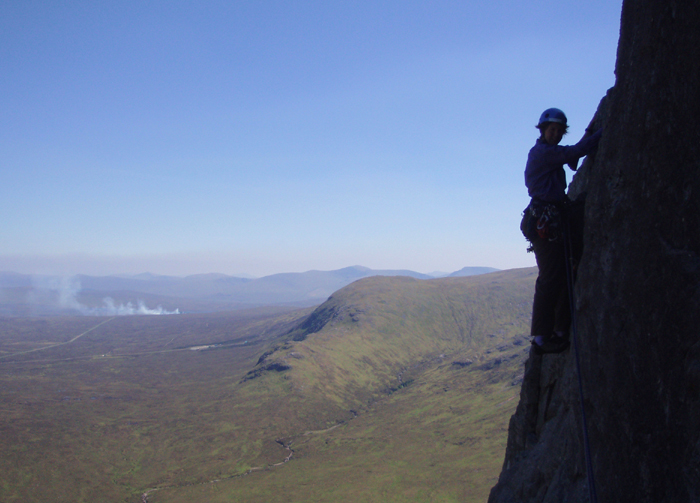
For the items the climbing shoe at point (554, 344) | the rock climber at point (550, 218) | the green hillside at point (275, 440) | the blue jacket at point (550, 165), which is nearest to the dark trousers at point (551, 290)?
the rock climber at point (550, 218)

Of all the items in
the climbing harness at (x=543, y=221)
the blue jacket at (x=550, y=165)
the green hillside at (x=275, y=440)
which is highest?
the blue jacket at (x=550, y=165)

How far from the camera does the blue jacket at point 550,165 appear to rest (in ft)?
27.3

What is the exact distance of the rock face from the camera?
19.0 feet

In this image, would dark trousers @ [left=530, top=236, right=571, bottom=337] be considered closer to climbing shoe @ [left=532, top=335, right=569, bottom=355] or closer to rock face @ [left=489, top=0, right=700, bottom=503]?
climbing shoe @ [left=532, top=335, right=569, bottom=355]

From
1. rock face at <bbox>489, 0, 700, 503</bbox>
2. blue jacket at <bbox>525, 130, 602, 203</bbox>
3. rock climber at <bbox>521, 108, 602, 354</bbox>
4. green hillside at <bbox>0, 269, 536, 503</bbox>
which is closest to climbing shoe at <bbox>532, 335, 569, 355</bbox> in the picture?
rock climber at <bbox>521, 108, 602, 354</bbox>

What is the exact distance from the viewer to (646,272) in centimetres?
626

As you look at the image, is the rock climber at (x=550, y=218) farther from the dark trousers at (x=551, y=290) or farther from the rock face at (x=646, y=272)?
the rock face at (x=646, y=272)

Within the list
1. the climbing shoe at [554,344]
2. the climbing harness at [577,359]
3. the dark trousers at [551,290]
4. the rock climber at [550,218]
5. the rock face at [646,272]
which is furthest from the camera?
the climbing shoe at [554,344]

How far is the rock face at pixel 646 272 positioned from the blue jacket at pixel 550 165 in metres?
0.82

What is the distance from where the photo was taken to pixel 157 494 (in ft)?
353

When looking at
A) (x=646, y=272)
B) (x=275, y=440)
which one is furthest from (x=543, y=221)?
(x=275, y=440)

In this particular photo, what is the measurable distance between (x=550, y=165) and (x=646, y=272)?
3047mm

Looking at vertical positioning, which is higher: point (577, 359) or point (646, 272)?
point (646, 272)

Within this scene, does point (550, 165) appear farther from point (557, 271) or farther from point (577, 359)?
point (577, 359)
